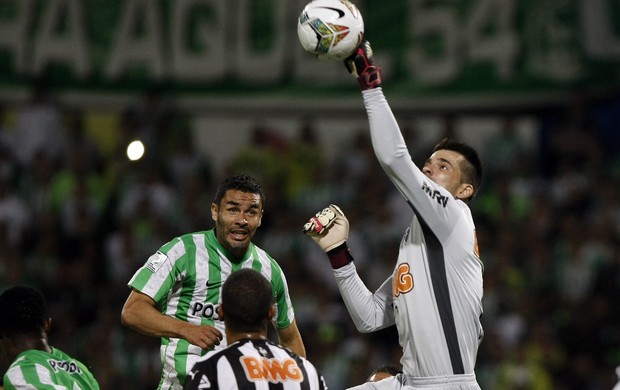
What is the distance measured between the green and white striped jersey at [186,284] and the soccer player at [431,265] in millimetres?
657

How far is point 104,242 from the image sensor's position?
12766 mm

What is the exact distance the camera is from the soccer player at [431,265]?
5648mm

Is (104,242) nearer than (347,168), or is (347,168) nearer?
(104,242)

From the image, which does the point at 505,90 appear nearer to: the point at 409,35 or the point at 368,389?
the point at 409,35

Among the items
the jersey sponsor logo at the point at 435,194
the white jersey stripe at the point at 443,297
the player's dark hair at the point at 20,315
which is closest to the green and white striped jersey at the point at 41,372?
the player's dark hair at the point at 20,315

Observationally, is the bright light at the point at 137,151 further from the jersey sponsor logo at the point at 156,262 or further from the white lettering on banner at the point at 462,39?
the white lettering on banner at the point at 462,39

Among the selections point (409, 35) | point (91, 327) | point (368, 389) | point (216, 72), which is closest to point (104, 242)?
point (91, 327)

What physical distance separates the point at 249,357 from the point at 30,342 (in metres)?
1.43

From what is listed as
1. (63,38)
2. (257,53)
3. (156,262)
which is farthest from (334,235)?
(63,38)

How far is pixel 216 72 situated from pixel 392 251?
Answer: 3869mm

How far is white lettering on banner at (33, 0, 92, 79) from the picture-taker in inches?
564

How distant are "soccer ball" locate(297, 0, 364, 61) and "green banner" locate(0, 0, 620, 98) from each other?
8.10 m

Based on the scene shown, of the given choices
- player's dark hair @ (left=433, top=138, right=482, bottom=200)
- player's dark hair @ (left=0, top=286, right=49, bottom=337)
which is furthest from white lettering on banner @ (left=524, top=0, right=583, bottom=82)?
player's dark hair @ (left=0, top=286, right=49, bottom=337)

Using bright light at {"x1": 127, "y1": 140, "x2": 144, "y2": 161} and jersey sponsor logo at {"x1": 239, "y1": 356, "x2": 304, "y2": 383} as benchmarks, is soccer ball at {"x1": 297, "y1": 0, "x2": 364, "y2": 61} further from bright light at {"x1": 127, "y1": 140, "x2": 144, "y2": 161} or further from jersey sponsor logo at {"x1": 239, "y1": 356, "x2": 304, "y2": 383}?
bright light at {"x1": 127, "y1": 140, "x2": 144, "y2": 161}
